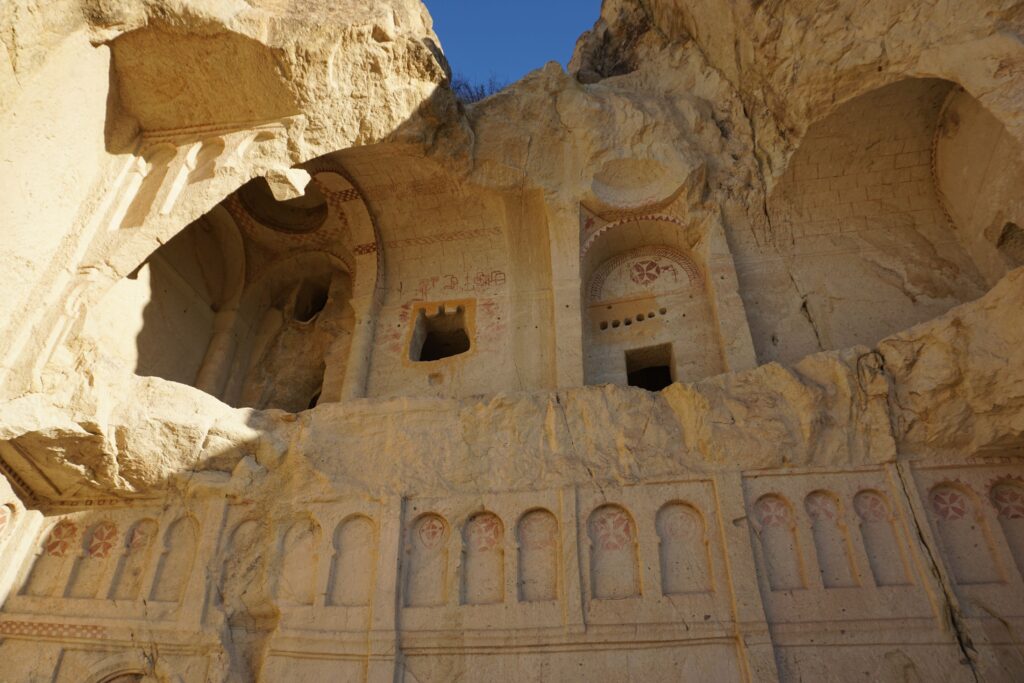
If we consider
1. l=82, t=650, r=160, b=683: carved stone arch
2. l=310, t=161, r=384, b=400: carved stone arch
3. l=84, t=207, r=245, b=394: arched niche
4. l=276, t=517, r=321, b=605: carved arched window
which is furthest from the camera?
l=310, t=161, r=384, b=400: carved stone arch

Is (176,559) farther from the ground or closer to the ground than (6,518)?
closer to the ground

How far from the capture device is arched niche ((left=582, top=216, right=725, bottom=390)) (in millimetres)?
A: 8062

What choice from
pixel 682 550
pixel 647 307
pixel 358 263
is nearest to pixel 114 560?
pixel 358 263

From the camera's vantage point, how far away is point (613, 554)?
587 centimetres

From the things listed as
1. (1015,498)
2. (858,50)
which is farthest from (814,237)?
(1015,498)

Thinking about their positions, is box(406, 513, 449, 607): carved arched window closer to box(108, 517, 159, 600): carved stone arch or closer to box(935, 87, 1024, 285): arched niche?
box(108, 517, 159, 600): carved stone arch

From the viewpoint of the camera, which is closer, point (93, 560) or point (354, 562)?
point (354, 562)

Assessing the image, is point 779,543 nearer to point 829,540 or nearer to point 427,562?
point 829,540

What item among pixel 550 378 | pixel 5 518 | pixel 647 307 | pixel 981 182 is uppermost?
pixel 981 182

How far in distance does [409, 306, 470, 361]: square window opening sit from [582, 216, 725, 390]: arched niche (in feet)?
6.49

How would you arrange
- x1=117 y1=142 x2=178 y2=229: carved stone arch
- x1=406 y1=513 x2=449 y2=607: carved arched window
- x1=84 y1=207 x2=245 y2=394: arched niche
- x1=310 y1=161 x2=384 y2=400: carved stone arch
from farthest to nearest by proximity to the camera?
x1=310 y1=161 x2=384 y2=400: carved stone arch < x1=84 y1=207 x2=245 y2=394: arched niche < x1=117 y1=142 x2=178 y2=229: carved stone arch < x1=406 y1=513 x2=449 y2=607: carved arched window

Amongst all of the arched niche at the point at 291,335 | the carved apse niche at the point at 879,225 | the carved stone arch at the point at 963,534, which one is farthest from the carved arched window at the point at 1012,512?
the arched niche at the point at 291,335

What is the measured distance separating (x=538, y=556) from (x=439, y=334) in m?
4.47

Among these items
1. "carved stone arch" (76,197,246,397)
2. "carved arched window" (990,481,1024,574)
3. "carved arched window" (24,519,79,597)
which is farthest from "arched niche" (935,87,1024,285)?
"carved arched window" (24,519,79,597)
